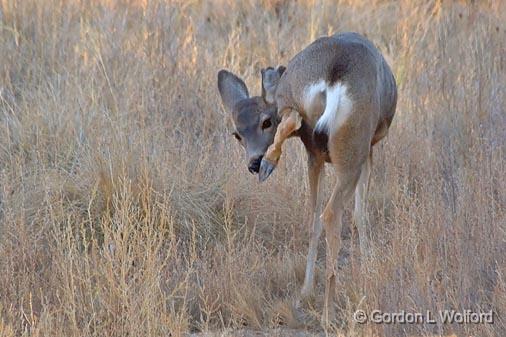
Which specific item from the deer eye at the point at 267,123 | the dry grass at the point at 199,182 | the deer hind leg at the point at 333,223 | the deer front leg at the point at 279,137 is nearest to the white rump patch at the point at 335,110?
the deer front leg at the point at 279,137

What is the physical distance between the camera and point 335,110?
5.73 meters

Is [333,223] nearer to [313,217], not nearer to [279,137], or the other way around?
→ [279,137]

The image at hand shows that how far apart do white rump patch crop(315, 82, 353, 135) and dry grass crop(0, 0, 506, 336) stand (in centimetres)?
87

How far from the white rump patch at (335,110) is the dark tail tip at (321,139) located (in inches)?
1.0

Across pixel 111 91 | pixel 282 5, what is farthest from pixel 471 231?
pixel 282 5

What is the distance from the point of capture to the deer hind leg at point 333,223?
237 inches

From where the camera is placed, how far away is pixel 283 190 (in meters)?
8.12

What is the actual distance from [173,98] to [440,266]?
14.4ft

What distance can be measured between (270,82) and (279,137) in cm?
51

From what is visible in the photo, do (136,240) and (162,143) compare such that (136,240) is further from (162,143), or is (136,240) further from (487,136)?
(487,136)
